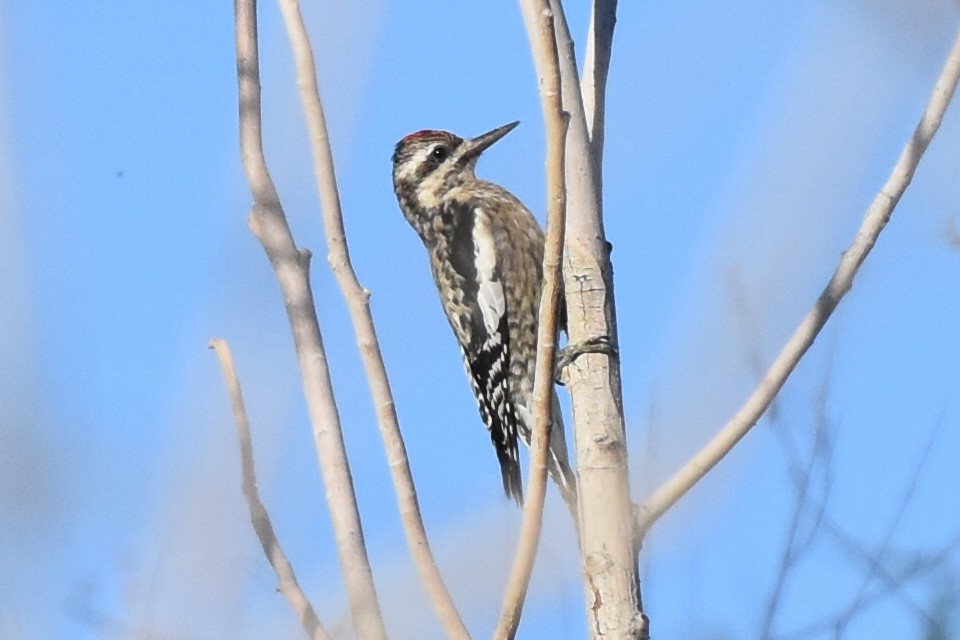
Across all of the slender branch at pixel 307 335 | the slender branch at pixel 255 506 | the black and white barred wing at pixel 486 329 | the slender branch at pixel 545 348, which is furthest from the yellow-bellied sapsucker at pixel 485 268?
the slender branch at pixel 545 348

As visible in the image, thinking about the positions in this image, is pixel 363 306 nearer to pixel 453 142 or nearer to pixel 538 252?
pixel 538 252

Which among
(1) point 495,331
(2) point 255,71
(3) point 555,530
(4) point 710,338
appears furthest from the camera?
(1) point 495,331

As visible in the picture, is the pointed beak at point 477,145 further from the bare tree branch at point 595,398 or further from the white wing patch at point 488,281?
the bare tree branch at point 595,398

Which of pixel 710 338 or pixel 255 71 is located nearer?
pixel 710 338

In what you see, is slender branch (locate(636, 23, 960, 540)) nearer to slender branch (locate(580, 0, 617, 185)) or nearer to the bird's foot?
the bird's foot

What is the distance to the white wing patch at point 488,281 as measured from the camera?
4.20m

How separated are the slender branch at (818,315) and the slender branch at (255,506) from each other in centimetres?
47

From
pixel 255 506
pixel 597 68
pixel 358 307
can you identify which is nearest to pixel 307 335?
pixel 358 307

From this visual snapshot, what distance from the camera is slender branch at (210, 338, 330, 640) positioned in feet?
6.06

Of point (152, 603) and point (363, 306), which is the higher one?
point (363, 306)

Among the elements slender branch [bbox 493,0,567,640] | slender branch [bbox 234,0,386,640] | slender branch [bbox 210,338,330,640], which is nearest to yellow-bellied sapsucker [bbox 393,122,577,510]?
slender branch [bbox 234,0,386,640]

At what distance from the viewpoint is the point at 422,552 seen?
1770 mm

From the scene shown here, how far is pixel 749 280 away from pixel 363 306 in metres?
0.57

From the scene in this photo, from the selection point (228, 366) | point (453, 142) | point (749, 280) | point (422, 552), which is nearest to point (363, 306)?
point (228, 366)
